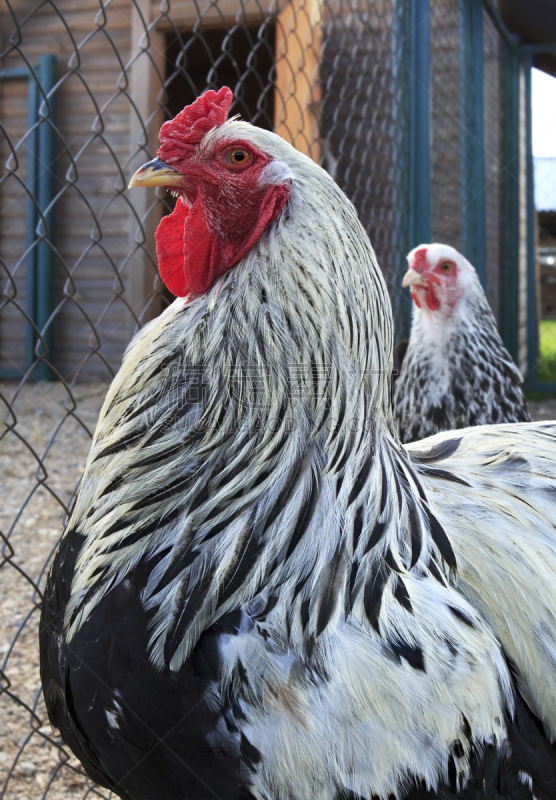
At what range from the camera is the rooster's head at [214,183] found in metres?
1.32

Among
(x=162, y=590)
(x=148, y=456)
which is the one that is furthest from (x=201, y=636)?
(x=148, y=456)

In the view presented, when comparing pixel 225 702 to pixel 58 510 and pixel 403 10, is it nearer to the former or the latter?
pixel 58 510

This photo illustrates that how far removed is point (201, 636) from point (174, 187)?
2.96ft

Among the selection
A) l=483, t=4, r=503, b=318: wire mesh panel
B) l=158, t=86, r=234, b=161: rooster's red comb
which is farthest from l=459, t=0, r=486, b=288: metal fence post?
l=158, t=86, r=234, b=161: rooster's red comb

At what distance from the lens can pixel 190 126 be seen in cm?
140

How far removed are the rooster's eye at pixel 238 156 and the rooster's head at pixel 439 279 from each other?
184 centimetres

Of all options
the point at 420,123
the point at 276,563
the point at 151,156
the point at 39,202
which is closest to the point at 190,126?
the point at 276,563

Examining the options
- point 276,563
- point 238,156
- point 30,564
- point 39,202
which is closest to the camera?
point 276,563

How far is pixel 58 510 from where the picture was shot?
4461 mm

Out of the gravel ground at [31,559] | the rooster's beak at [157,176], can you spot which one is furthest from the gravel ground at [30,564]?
the rooster's beak at [157,176]

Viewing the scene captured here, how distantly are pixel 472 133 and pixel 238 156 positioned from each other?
16.1 feet

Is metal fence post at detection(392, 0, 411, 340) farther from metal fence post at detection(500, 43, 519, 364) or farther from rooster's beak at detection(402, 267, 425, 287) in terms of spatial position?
metal fence post at detection(500, 43, 519, 364)

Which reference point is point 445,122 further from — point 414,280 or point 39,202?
point 39,202

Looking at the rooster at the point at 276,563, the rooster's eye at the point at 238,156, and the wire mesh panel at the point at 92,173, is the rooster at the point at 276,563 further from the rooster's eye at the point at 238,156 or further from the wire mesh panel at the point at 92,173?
the wire mesh panel at the point at 92,173
